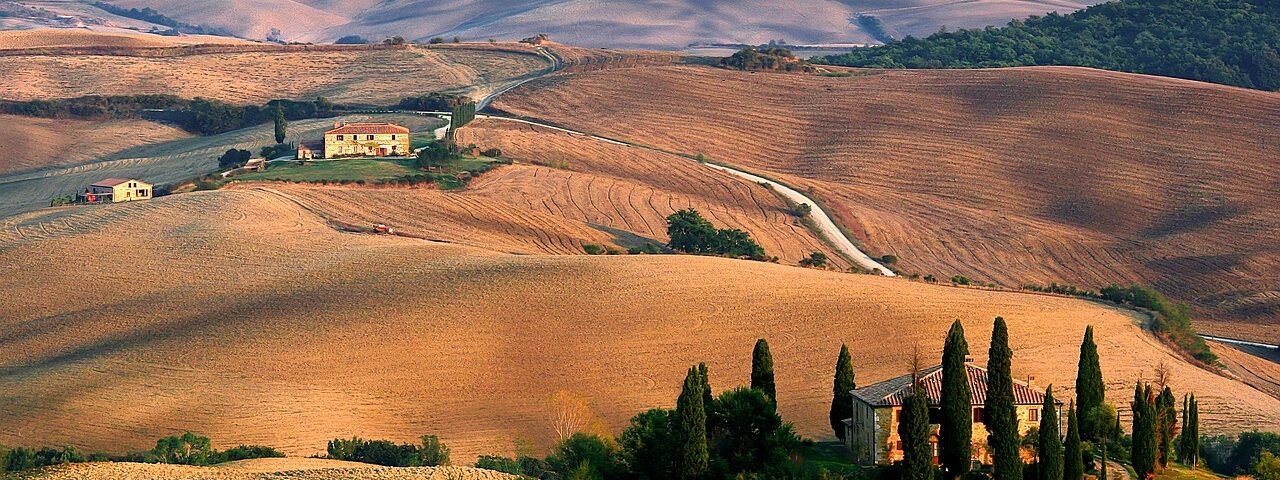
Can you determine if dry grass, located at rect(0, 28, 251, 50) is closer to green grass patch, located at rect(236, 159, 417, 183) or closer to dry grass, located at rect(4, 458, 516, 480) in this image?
green grass patch, located at rect(236, 159, 417, 183)

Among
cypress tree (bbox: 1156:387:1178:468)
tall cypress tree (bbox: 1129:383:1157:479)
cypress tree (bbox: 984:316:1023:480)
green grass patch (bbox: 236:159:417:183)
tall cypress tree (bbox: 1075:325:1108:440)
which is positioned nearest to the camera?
cypress tree (bbox: 984:316:1023:480)

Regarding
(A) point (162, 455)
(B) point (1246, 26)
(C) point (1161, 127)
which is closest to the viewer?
(A) point (162, 455)

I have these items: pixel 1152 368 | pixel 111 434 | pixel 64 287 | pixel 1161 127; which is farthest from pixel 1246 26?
pixel 111 434

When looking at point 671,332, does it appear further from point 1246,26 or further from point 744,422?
point 1246,26

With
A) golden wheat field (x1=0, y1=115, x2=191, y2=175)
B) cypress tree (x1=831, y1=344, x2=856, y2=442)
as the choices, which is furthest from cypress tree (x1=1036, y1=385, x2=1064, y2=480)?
golden wheat field (x1=0, y1=115, x2=191, y2=175)

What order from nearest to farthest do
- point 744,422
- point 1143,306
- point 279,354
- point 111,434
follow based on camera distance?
point 744,422 → point 111,434 → point 279,354 → point 1143,306

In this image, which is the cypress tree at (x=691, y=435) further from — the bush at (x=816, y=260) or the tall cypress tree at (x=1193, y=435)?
the bush at (x=816, y=260)
